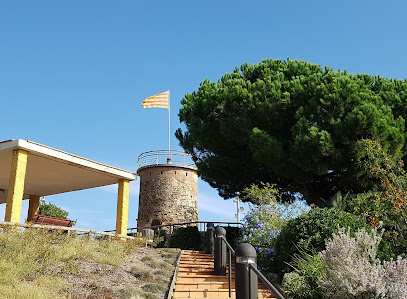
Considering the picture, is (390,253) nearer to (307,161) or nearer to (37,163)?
(307,161)

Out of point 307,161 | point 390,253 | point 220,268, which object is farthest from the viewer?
point 307,161

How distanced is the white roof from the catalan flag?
1120 cm

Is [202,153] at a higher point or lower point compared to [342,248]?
higher

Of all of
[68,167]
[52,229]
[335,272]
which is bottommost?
[335,272]

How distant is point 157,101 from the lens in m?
28.6

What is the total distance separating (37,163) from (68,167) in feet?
3.39

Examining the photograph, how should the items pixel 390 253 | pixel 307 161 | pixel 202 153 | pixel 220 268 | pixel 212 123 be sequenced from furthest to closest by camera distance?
pixel 202 153 < pixel 212 123 < pixel 307 161 < pixel 220 268 < pixel 390 253

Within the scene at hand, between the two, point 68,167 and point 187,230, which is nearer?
point 68,167

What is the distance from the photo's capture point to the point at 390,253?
28.8 feet

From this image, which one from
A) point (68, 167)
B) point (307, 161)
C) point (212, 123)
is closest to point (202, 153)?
point (212, 123)

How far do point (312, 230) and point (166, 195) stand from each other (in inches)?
723

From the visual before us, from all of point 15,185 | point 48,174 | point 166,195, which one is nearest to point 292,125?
point 48,174

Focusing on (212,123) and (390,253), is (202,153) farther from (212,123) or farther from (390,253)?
(390,253)

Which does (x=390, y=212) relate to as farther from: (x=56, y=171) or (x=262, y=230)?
(x=56, y=171)
